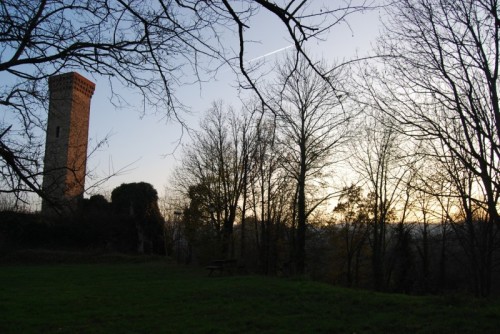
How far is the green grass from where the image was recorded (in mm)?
8117

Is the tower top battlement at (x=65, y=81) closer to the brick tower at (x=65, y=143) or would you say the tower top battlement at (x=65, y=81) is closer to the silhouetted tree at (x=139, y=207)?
the brick tower at (x=65, y=143)

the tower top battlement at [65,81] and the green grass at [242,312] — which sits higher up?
the tower top battlement at [65,81]

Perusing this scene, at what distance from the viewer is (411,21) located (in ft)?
32.3

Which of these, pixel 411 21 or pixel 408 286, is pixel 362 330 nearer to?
pixel 411 21

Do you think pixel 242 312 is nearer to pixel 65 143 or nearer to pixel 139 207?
pixel 65 143

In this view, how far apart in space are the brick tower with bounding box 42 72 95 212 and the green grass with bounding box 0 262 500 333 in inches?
164

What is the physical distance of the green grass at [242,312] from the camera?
Result: 8117 millimetres

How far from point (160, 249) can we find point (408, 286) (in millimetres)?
23086

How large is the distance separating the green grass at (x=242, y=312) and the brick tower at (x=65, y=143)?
4168 mm

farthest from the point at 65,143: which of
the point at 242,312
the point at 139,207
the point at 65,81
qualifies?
the point at 139,207

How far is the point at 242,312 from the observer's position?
10078 mm

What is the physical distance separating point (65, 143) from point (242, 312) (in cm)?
614

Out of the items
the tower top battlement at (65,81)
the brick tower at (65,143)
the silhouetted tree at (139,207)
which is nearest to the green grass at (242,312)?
the brick tower at (65,143)

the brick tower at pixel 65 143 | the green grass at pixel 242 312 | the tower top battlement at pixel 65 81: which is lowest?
the green grass at pixel 242 312
